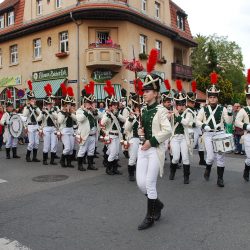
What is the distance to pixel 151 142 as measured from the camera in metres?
4.95

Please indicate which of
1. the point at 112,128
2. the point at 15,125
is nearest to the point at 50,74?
the point at 15,125

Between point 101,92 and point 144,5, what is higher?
point 144,5

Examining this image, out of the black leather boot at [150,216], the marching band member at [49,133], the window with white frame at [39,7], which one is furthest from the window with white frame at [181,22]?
the black leather boot at [150,216]

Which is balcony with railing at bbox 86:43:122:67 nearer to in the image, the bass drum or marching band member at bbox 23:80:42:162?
the bass drum

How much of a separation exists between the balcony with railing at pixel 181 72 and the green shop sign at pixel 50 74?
960 cm

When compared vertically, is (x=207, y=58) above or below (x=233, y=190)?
above

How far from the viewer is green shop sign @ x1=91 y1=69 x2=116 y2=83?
23578mm

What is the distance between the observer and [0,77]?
30.9 meters

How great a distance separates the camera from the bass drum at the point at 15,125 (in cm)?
1211

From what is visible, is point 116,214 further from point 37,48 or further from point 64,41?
point 37,48

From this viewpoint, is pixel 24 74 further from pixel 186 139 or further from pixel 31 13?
pixel 186 139

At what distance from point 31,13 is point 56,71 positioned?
602 centimetres

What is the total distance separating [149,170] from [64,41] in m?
21.6

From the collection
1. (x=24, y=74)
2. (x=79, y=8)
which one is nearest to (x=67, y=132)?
(x=79, y=8)
